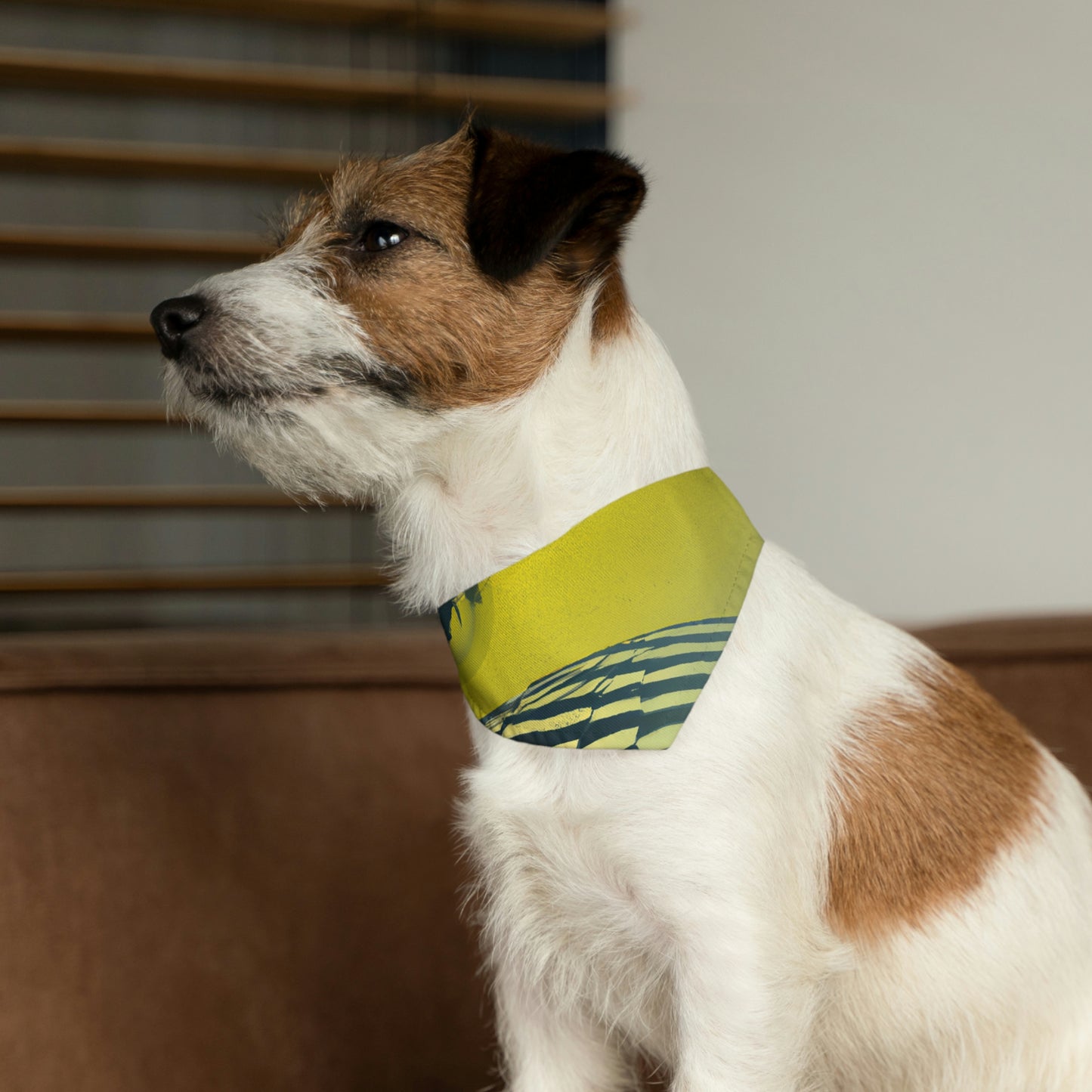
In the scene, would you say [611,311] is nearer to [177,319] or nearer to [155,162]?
[177,319]

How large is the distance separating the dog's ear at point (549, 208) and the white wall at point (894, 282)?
1055mm

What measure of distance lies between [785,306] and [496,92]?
56.2 inches

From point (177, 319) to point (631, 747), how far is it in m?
0.56

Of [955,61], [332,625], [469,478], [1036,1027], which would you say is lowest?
[332,625]

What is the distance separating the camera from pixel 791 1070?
0.96 m

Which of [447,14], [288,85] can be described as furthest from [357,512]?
[447,14]

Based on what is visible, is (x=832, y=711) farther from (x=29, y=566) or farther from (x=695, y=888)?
(x=29, y=566)

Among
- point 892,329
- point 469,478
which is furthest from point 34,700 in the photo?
point 892,329

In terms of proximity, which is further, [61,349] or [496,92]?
[61,349]

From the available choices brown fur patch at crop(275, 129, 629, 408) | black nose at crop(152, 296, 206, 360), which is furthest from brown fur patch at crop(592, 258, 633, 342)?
black nose at crop(152, 296, 206, 360)

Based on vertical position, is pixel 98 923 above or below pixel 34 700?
below

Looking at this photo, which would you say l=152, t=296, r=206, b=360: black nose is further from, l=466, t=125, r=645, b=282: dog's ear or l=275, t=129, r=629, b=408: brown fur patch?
l=466, t=125, r=645, b=282: dog's ear

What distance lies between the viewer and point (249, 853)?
1.55 meters

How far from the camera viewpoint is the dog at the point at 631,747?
3.18ft
